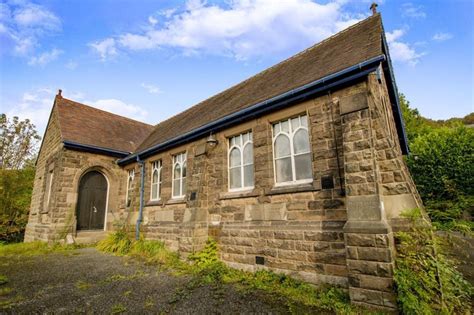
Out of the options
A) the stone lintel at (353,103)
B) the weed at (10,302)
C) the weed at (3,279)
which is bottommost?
the weed at (10,302)

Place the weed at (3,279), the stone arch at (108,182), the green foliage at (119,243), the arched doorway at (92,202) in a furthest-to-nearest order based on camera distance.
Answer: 1. the arched doorway at (92,202)
2. the stone arch at (108,182)
3. the green foliage at (119,243)
4. the weed at (3,279)

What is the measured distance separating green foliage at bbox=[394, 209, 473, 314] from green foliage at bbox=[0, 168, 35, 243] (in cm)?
1704

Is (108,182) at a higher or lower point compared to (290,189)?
higher

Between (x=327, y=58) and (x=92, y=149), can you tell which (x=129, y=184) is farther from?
(x=327, y=58)

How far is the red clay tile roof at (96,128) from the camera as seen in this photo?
39.1ft

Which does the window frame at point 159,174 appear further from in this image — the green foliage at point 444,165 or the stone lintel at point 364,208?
the green foliage at point 444,165

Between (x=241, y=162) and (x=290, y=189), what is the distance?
1889mm

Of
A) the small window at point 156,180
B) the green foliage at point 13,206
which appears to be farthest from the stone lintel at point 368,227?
the green foliage at point 13,206

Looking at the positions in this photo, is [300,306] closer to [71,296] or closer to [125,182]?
[71,296]

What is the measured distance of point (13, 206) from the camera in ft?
45.3

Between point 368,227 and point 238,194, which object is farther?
point 238,194

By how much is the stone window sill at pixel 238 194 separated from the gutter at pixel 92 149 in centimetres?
760

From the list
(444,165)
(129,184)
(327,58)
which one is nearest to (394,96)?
(327,58)

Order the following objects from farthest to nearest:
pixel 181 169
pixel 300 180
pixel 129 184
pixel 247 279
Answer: pixel 129 184 → pixel 181 169 → pixel 300 180 → pixel 247 279
